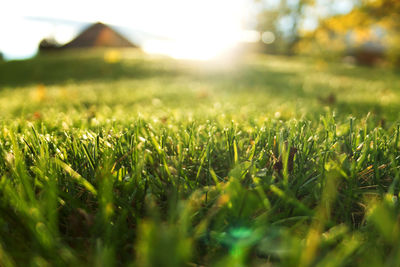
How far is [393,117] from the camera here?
2174 millimetres

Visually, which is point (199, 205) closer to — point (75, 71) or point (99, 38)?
point (75, 71)

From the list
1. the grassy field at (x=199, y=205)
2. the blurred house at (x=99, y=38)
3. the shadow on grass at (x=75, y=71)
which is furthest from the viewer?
the blurred house at (x=99, y=38)

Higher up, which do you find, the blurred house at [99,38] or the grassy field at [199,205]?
the blurred house at [99,38]

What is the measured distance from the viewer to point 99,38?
40656 millimetres

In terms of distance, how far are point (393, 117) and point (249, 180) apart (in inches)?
70.6

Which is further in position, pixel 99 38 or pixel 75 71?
pixel 99 38

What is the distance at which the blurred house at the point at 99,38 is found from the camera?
40.2m

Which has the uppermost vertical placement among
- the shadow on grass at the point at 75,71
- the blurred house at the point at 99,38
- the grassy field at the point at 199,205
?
the blurred house at the point at 99,38

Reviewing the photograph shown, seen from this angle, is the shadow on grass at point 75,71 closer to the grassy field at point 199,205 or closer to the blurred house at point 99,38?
the grassy field at point 199,205

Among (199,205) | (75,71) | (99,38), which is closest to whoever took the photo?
(199,205)

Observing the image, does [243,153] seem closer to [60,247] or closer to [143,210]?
[143,210]

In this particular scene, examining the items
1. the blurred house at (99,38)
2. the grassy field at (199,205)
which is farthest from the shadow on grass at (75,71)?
the blurred house at (99,38)

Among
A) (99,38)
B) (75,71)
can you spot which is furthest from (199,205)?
(99,38)

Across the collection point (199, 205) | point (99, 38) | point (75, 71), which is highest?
point (99, 38)
